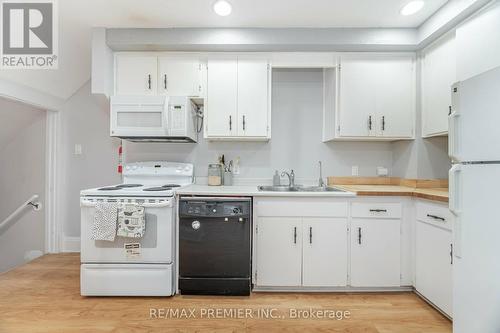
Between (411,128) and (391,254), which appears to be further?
(411,128)

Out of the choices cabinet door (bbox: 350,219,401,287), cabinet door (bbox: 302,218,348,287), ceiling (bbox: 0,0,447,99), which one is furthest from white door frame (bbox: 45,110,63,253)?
cabinet door (bbox: 350,219,401,287)

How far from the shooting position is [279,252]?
2.30 metres

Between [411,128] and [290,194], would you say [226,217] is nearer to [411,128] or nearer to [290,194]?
[290,194]

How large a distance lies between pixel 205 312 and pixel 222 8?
8.09ft

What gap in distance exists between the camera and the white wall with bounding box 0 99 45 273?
3.37 meters

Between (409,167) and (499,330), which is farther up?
(409,167)

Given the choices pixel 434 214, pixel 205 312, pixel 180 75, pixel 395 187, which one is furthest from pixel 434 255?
pixel 180 75

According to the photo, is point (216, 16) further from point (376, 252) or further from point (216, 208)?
point (376, 252)

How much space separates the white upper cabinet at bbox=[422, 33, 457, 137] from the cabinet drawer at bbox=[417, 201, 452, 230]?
66cm

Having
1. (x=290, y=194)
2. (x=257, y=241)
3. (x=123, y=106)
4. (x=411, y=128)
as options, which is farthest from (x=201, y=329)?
(x=411, y=128)

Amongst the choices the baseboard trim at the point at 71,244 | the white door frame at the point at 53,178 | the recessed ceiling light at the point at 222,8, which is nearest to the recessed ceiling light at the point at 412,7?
the recessed ceiling light at the point at 222,8

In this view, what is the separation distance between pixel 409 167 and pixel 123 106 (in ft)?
9.38

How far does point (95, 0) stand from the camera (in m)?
2.19

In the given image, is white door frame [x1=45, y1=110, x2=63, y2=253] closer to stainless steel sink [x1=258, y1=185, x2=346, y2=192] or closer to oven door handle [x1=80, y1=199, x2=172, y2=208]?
oven door handle [x1=80, y1=199, x2=172, y2=208]
